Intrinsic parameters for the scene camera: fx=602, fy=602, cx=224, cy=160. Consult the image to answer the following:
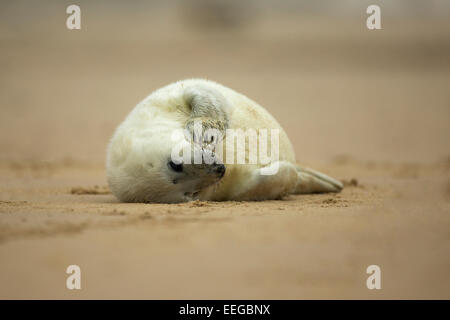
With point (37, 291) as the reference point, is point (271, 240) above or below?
above

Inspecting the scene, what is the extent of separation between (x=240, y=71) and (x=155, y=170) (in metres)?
21.4

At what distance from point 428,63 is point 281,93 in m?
7.41

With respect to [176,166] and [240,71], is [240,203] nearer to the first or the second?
[176,166]

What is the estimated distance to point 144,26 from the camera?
3231 cm

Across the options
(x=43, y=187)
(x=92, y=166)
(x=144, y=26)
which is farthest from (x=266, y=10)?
(x=43, y=187)

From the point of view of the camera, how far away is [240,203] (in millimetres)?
5984

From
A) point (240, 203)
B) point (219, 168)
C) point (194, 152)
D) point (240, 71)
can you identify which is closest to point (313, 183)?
point (240, 203)

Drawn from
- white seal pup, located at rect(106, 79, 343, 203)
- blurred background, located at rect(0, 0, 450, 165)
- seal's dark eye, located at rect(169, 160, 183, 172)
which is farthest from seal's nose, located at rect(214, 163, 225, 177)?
blurred background, located at rect(0, 0, 450, 165)

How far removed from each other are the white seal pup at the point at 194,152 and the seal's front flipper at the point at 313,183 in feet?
2.21

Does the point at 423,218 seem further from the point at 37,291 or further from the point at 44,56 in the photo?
the point at 44,56

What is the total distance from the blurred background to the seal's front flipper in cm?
569

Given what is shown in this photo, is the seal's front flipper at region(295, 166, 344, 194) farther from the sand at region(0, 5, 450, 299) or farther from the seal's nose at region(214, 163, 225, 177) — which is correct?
the seal's nose at region(214, 163, 225, 177)

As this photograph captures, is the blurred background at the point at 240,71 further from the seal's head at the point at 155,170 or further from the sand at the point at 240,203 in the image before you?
the seal's head at the point at 155,170

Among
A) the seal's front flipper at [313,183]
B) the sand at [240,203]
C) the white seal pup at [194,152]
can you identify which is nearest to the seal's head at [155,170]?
the white seal pup at [194,152]
